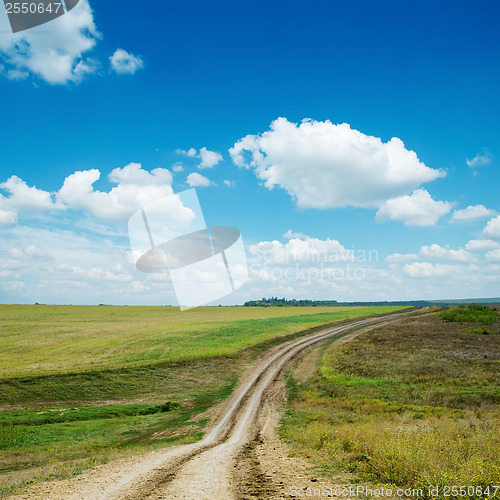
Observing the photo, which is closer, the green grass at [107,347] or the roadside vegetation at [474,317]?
the green grass at [107,347]

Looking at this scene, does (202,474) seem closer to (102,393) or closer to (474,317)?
(102,393)

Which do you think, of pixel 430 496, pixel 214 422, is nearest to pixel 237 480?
pixel 430 496

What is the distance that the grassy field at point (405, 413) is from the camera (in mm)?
9141

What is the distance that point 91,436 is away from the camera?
17422mm

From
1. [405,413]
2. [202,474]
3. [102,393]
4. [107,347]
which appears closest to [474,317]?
[405,413]

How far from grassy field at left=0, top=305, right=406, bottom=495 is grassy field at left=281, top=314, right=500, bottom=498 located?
7.43m

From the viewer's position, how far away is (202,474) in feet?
34.5

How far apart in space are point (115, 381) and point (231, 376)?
1014cm

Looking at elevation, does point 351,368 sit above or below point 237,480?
below

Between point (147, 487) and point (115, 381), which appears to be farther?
point (115, 381)

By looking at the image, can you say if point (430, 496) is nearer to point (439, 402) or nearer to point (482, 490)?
point (482, 490)

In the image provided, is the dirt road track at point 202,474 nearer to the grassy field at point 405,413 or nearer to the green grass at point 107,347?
the grassy field at point 405,413

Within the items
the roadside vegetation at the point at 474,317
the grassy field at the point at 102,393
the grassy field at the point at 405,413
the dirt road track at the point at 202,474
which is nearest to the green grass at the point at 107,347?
the grassy field at the point at 102,393

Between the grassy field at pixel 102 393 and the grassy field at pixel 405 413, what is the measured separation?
743cm
